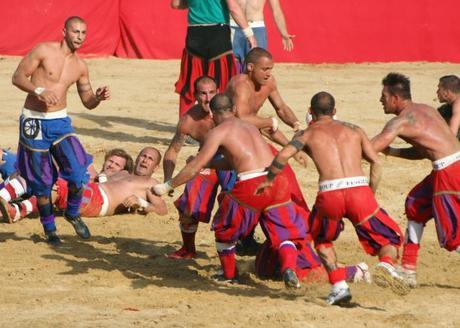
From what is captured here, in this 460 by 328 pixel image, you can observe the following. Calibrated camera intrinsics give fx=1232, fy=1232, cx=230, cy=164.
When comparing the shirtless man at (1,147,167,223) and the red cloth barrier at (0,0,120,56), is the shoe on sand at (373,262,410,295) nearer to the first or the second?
the shirtless man at (1,147,167,223)

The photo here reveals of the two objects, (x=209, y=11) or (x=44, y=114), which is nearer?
(x=44, y=114)

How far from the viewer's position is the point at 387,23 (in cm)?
2294

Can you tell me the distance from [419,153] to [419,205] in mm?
430

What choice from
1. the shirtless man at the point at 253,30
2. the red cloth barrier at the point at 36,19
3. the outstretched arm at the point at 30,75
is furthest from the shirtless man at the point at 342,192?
the red cloth barrier at the point at 36,19

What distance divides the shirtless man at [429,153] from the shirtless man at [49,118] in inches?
110

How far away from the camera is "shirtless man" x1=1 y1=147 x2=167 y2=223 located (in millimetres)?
12141

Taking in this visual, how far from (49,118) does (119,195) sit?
164cm

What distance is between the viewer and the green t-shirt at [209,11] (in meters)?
14.7

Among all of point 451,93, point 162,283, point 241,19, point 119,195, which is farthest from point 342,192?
point 241,19

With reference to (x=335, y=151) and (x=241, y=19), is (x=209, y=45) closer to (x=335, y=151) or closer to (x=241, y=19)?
(x=241, y=19)

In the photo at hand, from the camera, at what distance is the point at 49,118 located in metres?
11.0

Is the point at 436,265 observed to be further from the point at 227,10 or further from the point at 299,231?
the point at 227,10

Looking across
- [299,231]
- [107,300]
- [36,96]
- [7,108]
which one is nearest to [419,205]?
[299,231]

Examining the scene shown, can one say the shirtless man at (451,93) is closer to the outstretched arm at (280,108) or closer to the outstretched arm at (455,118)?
the outstretched arm at (455,118)
